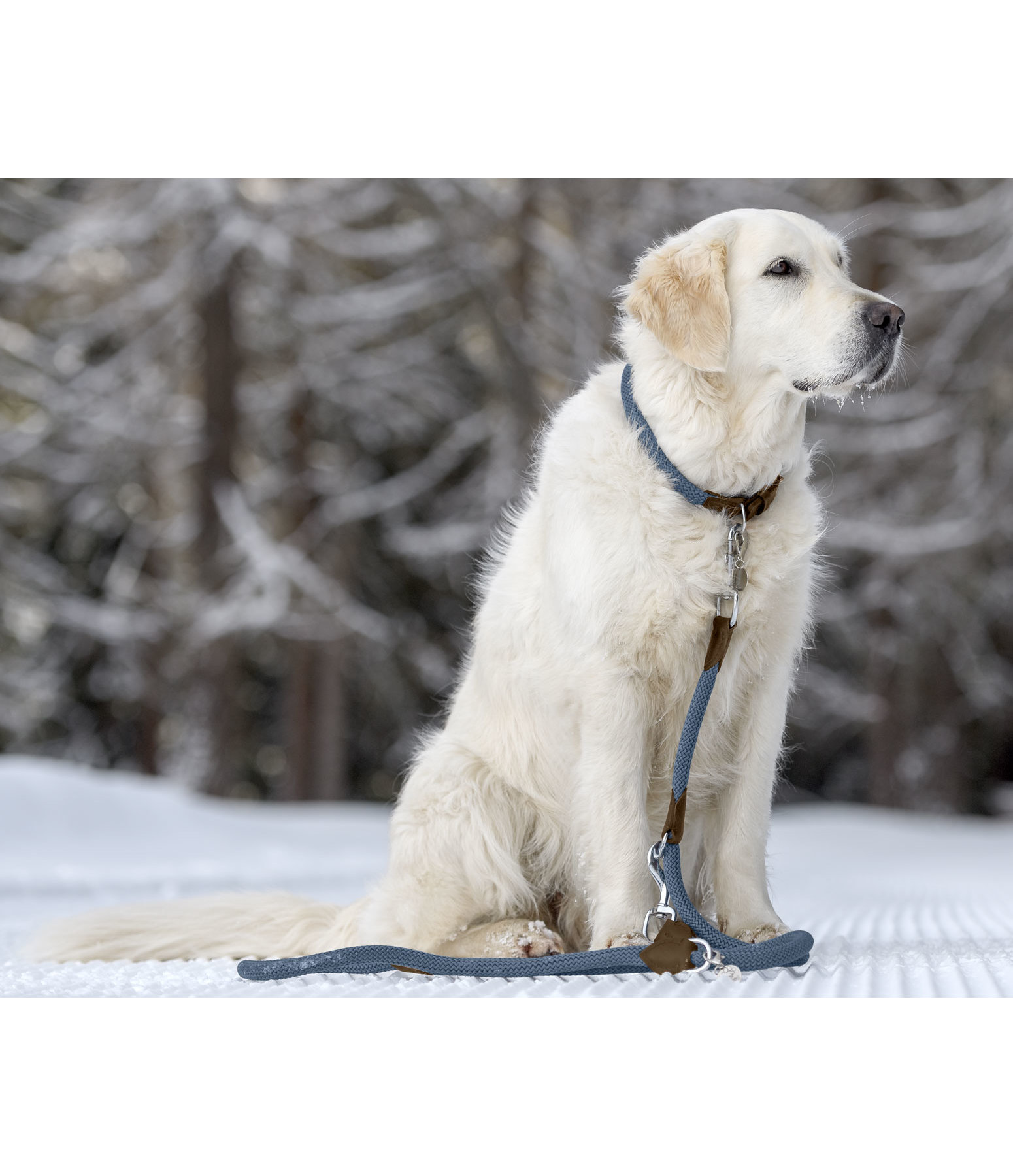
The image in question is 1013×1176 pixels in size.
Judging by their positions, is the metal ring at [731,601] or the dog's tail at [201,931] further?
the dog's tail at [201,931]

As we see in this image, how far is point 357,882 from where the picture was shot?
15.4ft

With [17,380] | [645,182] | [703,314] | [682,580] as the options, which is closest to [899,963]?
[682,580]

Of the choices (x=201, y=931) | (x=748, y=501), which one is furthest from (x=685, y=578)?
(x=201, y=931)

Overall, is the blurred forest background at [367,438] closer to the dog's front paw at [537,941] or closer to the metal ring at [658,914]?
the dog's front paw at [537,941]

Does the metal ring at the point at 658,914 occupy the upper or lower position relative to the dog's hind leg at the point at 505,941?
upper

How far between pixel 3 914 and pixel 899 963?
2.72 m

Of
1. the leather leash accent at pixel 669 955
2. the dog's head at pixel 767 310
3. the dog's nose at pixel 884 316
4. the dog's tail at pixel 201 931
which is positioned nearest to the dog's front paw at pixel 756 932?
the leather leash accent at pixel 669 955

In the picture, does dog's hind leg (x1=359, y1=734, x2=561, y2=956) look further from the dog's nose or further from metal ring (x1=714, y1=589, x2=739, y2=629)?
the dog's nose

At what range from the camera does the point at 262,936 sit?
2793 millimetres

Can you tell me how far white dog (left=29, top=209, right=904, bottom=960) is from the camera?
2.45 metres

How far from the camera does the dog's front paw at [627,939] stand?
7.76 feet

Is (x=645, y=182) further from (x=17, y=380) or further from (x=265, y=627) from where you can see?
(x=17, y=380)

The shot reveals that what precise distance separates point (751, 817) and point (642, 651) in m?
0.47

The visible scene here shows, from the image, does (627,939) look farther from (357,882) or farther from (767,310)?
(357,882)
